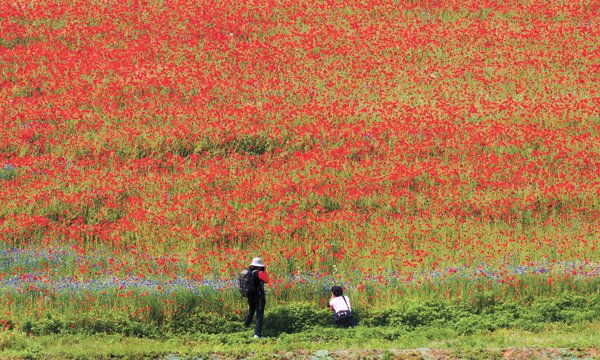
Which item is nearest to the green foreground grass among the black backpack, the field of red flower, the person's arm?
the black backpack

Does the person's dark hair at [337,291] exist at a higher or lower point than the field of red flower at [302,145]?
lower

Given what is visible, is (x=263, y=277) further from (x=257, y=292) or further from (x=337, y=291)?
(x=337, y=291)

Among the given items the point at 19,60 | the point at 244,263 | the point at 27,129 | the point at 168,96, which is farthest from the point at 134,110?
the point at 244,263

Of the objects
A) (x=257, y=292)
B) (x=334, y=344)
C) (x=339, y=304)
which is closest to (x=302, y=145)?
(x=339, y=304)

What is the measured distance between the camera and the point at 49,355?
14.9 meters

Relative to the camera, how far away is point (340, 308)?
1708 cm

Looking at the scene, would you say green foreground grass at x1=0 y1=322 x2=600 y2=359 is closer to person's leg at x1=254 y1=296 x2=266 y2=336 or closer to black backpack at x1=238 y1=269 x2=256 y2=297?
person's leg at x1=254 y1=296 x2=266 y2=336

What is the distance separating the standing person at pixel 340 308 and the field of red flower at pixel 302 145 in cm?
113

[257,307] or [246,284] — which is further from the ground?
[246,284]

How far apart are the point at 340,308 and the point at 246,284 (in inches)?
72.6

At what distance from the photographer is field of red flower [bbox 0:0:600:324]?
19875 mm

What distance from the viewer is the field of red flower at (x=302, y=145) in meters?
19.9

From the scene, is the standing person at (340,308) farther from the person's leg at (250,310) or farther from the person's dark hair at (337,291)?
the person's leg at (250,310)

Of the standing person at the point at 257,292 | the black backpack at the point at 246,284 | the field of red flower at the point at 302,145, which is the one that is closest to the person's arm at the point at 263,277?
the standing person at the point at 257,292
